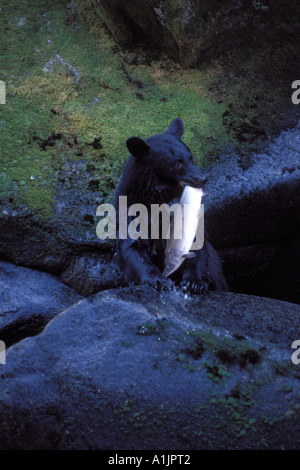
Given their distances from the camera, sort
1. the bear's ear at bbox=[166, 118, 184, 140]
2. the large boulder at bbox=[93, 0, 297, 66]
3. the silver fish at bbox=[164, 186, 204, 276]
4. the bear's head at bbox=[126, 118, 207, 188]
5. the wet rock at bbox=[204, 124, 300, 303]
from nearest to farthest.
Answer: the silver fish at bbox=[164, 186, 204, 276]
the bear's head at bbox=[126, 118, 207, 188]
the bear's ear at bbox=[166, 118, 184, 140]
the wet rock at bbox=[204, 124, 300, 303]
the large boulder at bbox=[93, 0, 297, 66]

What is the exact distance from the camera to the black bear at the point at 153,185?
12.3 feet

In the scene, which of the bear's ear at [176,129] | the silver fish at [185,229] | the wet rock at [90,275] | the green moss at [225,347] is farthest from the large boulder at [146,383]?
the bear's ear at [176,129]

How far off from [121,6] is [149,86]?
3.55ft

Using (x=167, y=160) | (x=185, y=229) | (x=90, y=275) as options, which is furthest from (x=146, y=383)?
(x=90, y=275)

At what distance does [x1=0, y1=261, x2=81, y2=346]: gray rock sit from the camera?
4137 millimetres

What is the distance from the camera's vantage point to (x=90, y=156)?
17.5 feet

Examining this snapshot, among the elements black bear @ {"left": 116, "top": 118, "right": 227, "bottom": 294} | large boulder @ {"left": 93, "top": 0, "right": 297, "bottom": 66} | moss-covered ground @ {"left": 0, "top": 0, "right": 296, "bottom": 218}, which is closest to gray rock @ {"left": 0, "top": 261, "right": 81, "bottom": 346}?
moss-covered ground @ {"left": 0, "top": 0, "right": 296, "bottom": 218}

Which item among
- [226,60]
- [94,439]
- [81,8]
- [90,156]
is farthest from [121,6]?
[94,439]

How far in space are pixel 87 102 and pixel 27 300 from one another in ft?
9.08

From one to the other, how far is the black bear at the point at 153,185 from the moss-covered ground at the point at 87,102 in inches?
52.1

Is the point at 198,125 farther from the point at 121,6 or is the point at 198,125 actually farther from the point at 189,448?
the point at 189,448

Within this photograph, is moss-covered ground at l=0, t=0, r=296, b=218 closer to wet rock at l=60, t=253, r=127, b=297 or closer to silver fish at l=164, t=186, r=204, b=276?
wet rock at l=60, t=253, r=127, b=297

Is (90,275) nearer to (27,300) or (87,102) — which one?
(27,300)

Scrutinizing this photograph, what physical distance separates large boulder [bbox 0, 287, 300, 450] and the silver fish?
0.75 meters
